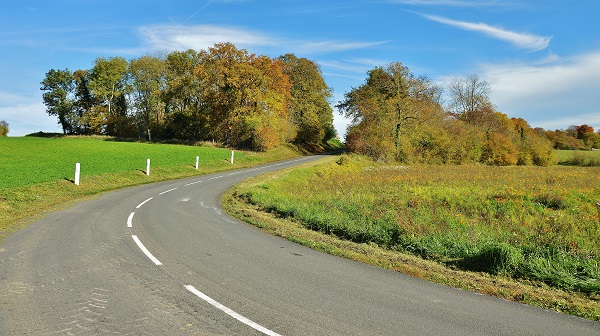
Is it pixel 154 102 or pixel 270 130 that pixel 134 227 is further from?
pixel 154 102

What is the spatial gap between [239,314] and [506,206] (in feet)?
45.5

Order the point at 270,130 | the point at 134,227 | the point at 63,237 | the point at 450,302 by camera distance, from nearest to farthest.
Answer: the point at 450,302, the point at 63,237, the point at 134,227, the point at 270,130

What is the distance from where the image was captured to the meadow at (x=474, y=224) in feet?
→ 24.7

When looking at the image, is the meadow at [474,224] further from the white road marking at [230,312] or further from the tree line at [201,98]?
the tree line at [201,98]

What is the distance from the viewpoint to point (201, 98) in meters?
57.8

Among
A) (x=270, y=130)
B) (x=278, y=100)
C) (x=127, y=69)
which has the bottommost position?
(x=270, y=130)

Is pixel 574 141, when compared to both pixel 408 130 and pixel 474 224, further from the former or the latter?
pixel 474 224

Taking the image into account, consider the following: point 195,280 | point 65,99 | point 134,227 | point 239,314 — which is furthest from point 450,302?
point 65,99

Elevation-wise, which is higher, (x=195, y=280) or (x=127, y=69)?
(x=127, y=69)

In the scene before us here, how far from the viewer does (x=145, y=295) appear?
18.9 feet

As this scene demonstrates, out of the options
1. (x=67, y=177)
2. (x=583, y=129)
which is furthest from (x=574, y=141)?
(x=67, y=177)

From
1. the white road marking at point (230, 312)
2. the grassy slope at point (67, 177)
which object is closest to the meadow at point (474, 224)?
the white road marking at point (230, 312)

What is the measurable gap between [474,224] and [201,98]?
2067 inches

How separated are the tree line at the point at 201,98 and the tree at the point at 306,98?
18 centimetres
